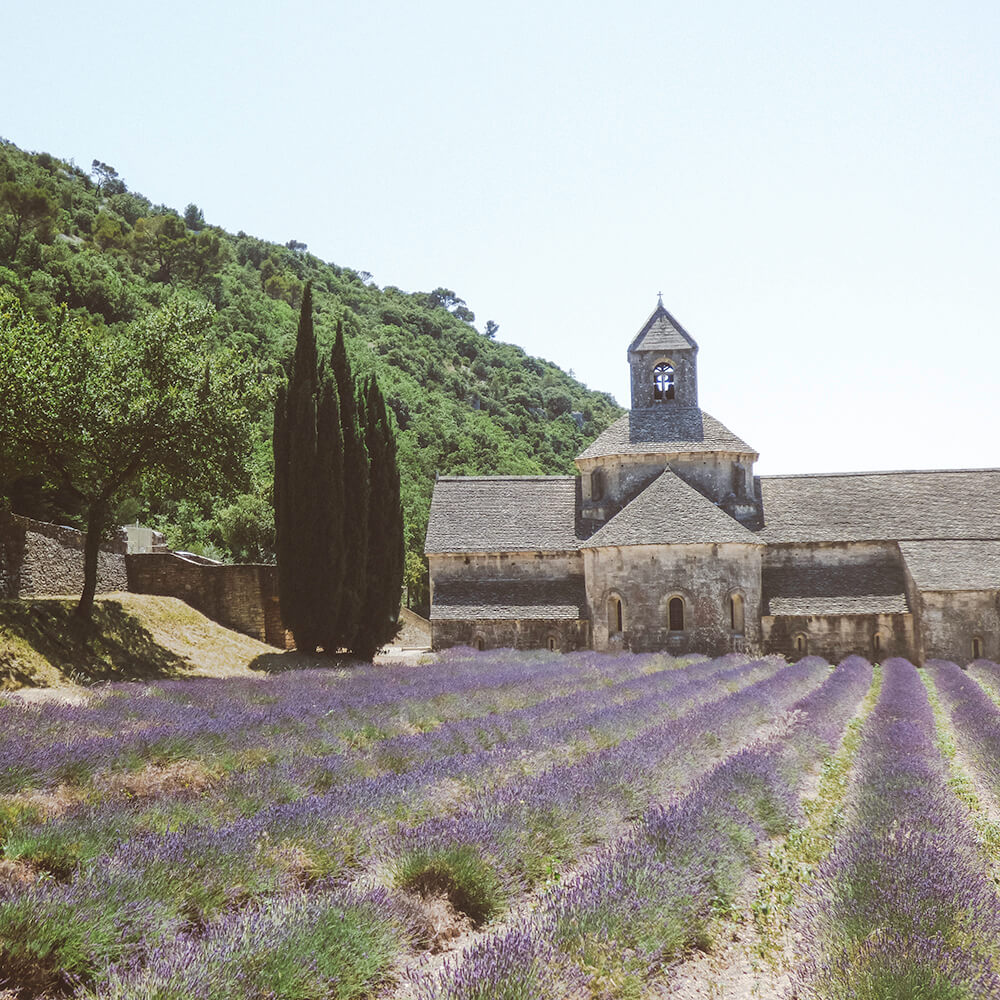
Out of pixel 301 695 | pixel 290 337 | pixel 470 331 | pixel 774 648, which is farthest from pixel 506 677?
pixel 470 331

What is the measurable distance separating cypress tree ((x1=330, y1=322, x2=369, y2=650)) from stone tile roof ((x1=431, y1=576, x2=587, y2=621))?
684 cm

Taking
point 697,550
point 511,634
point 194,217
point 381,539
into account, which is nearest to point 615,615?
point 697,550

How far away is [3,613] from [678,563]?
70.5 ft

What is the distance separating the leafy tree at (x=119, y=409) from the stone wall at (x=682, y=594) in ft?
49.6

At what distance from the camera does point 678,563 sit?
31844mm

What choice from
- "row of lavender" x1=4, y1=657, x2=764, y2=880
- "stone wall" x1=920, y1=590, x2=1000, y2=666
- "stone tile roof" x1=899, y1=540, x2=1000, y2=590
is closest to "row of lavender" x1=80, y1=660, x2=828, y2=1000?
"row of lavender" x1=4, y1=657, x2=764, y2=880

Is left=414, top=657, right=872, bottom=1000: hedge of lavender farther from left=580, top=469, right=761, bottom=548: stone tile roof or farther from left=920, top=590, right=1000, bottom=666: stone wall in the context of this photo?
left=920, top=590, right=1000, bottom=666: stone wall

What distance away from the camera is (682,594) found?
3183 centimetres

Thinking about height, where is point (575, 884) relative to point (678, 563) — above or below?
below

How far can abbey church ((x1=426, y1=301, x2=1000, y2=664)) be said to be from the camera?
104ft

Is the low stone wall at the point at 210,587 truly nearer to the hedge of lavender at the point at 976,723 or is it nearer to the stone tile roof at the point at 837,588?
the stone tile roof at the point at 837,588

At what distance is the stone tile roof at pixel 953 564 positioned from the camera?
31.6 metres

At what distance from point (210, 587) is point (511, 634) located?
1155 cm

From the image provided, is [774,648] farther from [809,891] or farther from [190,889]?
[190,889]
